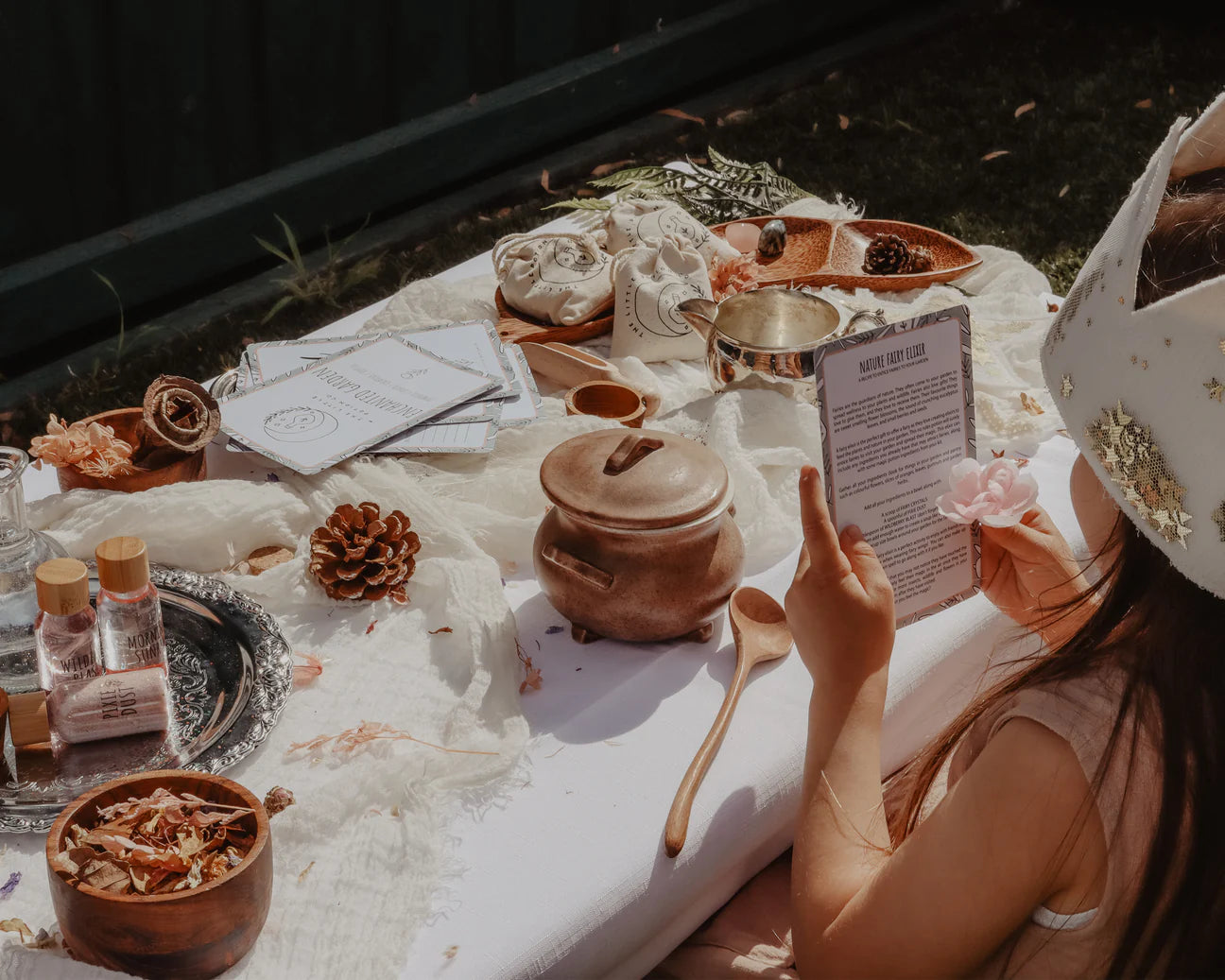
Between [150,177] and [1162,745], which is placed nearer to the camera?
[1162,745]

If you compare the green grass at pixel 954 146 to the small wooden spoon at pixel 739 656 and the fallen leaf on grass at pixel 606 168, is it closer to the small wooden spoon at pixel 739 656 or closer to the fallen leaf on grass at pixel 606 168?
the fallen leaf on grass at pixel 606 168

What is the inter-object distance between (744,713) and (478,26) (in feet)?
13.3

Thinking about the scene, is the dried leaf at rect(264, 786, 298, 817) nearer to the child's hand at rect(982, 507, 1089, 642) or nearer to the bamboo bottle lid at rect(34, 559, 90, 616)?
the bamboo bottle lid at rect(34, 559, 90, 616)

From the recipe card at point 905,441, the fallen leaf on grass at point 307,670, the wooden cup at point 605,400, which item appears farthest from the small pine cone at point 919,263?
the fallen leaf on grass at point 307,670

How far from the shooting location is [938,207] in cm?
466

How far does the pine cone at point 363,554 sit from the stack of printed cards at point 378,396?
0.19 metres

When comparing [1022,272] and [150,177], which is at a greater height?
[1022,272]

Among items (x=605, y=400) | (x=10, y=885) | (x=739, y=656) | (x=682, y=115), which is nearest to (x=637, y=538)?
(x=739, y=656)

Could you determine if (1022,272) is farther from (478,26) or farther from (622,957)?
(478,26)

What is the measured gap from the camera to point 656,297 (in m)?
1.87

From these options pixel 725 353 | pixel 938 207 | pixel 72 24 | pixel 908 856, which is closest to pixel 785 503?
pixel 725 353

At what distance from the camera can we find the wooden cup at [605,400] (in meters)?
1.72

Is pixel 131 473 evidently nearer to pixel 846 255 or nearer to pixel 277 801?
pixel 277 801

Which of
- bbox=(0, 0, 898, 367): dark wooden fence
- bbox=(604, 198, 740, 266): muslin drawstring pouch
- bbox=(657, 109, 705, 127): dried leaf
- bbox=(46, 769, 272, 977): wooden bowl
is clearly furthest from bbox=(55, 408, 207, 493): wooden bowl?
bbox=(657, 109, 705, 127): dried leaf
